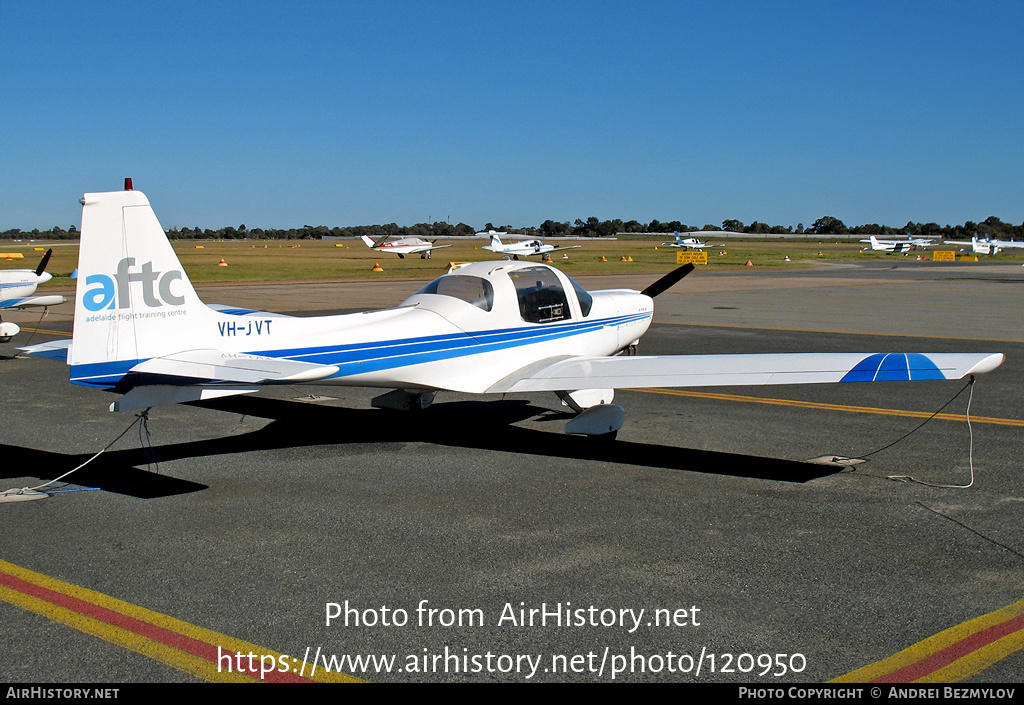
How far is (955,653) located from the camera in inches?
168

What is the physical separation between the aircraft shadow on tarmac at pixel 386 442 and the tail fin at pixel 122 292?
121cm

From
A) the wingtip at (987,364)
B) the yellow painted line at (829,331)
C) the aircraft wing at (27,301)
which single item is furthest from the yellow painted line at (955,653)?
the aircraft wing at (27,301)

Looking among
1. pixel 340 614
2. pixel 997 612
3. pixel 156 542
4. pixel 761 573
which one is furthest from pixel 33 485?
pixel 997 612

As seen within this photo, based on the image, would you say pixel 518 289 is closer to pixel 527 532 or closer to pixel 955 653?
pixel 527 532

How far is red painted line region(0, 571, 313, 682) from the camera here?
4148mm

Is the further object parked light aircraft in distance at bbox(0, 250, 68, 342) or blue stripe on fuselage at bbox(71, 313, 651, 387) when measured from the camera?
parked light aircraft in distance at bbox(0, 250, 68, 342)

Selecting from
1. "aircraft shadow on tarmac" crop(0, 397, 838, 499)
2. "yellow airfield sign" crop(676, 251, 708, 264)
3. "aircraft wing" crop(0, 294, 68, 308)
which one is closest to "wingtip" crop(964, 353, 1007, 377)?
"aircraft shadow on tarmac" crop(0, 397, 838, 499)

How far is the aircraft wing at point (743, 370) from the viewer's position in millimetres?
7207

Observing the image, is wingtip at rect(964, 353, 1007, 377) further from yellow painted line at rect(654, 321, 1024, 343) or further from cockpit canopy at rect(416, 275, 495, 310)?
yellow painted line at rect(654, 321, 1024, 343)

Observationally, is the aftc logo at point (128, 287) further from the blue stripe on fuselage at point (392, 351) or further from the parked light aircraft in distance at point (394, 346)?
the blue stripe on fuselage at point (392, 351)

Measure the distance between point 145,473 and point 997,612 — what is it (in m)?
6.92

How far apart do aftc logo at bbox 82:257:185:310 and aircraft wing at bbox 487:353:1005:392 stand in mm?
3324

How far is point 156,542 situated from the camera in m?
5.93
